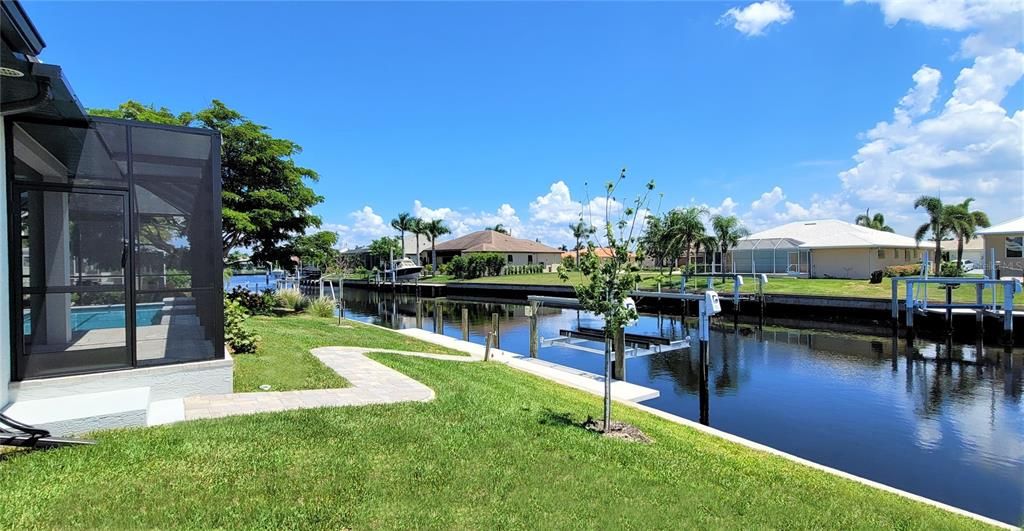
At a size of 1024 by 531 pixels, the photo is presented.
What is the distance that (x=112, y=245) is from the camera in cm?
588

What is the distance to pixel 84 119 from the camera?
5.46m

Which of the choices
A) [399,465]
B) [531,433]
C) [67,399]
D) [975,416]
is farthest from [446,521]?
[975,416]

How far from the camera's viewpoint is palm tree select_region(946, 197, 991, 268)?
31.8 m

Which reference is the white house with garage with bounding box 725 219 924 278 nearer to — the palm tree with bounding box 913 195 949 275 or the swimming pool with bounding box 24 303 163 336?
the palm tree with bounding box 913 195 949 275

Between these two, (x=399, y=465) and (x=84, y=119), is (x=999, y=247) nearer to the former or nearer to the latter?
(x=399, y=465)

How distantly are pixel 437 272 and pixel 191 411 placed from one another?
56693 millimetres

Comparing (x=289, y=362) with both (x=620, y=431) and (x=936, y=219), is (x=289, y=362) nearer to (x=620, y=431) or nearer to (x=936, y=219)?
(x=620, y=431)

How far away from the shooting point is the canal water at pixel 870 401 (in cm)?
788

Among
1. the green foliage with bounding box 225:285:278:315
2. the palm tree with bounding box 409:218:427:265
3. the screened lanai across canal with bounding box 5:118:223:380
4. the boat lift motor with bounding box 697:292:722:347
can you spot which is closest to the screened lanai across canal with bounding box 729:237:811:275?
the boat lift motor with bounding box 697:292:722:347

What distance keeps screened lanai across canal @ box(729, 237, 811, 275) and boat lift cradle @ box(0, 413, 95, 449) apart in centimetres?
3804

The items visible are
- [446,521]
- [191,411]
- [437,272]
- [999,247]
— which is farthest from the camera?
[437,272]

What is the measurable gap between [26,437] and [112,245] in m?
2.41

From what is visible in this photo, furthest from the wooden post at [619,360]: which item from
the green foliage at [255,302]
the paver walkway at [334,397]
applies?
the green foliage at [255,302]

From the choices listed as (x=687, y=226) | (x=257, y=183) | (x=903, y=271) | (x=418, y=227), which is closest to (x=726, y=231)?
(x=687, y=226)
